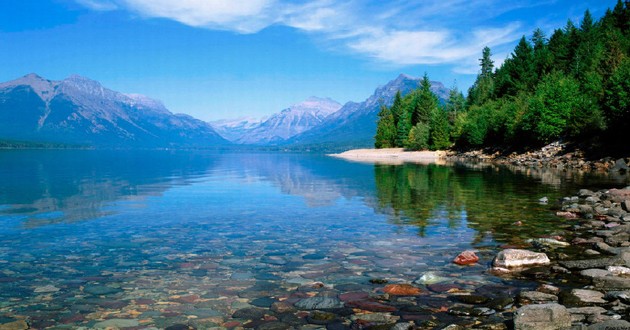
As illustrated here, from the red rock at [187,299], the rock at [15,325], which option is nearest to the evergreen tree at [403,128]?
the red rock at [187,299]

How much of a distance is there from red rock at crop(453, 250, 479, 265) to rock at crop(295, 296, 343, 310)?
551cm

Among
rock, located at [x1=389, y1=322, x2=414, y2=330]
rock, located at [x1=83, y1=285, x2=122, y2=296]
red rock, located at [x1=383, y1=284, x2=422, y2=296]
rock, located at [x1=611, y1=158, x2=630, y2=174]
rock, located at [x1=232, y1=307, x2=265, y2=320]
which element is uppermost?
rock, located at [x1=611, y1=158, x2=630, y2=174]

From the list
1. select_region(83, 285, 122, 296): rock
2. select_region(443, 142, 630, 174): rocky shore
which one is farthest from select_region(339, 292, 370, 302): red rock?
select_region(443, 142, 630, 174): rocky shore

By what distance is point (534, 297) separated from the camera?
11.2m

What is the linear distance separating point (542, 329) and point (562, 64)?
158 m

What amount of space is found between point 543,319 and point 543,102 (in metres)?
98.8

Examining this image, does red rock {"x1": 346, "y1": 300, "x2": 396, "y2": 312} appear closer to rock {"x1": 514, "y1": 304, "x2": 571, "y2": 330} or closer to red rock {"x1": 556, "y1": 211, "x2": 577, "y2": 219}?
rock {"x1": 514, "y1": 304, "x2": 571, "y2": 330}

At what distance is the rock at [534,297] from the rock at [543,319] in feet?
5.99

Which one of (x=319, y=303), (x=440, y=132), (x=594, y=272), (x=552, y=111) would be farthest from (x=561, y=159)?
(x=319, y=303)

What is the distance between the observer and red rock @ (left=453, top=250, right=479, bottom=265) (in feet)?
50.4

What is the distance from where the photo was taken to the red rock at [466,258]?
50.4ft

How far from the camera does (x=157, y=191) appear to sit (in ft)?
140

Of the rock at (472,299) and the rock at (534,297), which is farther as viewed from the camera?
the rock at (472,299)

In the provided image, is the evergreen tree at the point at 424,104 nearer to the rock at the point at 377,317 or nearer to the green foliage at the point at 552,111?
the green foliage at the point at 552,111
